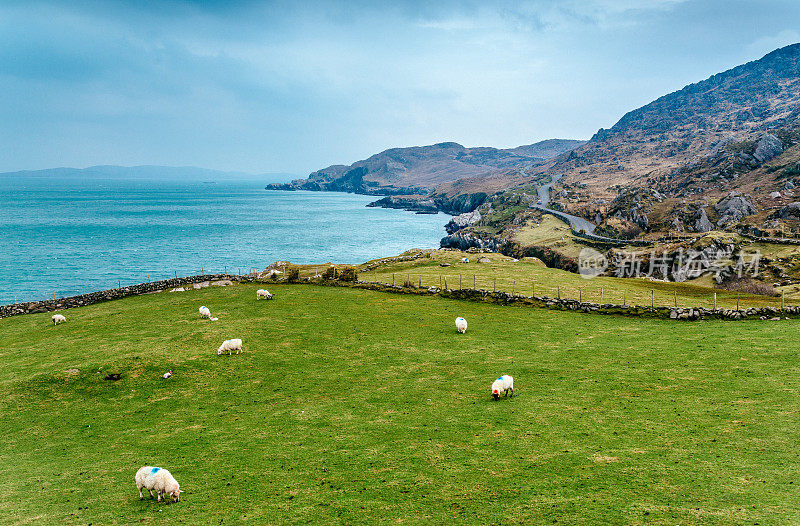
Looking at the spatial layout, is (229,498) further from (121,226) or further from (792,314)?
(121,226)

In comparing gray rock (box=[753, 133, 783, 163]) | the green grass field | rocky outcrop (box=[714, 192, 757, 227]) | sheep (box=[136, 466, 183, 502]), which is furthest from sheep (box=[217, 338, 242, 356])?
gray rock (box=[753, 133, 783, 163])

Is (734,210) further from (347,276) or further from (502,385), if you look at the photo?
(502,385)

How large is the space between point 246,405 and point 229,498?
8210mm

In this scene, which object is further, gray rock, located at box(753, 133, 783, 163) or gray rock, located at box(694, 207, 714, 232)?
gray rock, located at box(753, 133, 783, 163)

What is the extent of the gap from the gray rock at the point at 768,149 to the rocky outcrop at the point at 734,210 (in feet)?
199

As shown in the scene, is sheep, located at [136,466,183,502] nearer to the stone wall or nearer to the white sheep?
the white sheep

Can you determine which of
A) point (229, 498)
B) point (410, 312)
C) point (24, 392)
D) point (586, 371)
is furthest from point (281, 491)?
point (410, 312)

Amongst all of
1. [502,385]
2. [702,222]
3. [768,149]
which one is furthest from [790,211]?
[502,385]

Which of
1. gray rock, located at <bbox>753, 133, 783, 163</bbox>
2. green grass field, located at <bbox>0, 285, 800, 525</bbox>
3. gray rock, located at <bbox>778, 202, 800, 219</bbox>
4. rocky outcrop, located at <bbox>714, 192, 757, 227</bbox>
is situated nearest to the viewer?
green grass field, located at <bbox>0, 285, 800, 525</bbox>

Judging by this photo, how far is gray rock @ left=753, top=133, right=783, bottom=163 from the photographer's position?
567ft

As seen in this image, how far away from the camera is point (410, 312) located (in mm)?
40625

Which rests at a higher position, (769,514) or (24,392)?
(769,514)

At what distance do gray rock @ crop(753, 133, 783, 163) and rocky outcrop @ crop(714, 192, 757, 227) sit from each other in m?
60.6

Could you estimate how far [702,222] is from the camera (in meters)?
130
